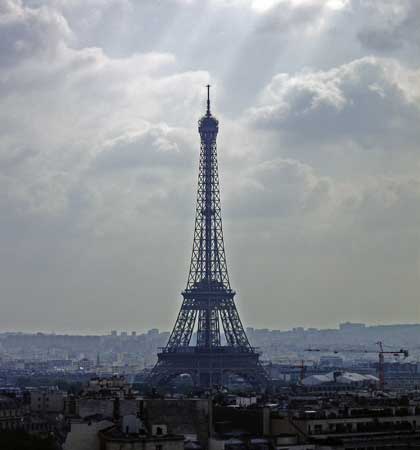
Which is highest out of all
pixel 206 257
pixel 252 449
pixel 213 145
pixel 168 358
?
pixel 213 145

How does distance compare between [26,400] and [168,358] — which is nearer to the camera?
[26,400]

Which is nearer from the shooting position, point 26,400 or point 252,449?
point 252,449

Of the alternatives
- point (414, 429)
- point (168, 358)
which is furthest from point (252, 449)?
point (168, 358)

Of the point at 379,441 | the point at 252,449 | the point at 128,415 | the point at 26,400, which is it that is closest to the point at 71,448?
the point at 128,415

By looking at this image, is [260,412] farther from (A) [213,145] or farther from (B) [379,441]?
(A) [213,145]

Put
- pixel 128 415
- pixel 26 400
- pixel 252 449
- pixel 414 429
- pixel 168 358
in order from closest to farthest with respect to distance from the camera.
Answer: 1. pixel 252 449
2. pixel 128 415
3. pixel 414 429
4. pixel 26 400
5. pixel 168 358

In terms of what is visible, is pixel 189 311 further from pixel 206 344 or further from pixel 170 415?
pixel 170 415

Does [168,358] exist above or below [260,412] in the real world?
above

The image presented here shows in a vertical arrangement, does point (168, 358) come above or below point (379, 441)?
above

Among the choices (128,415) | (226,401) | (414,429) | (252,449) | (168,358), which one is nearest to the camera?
(252,449)
